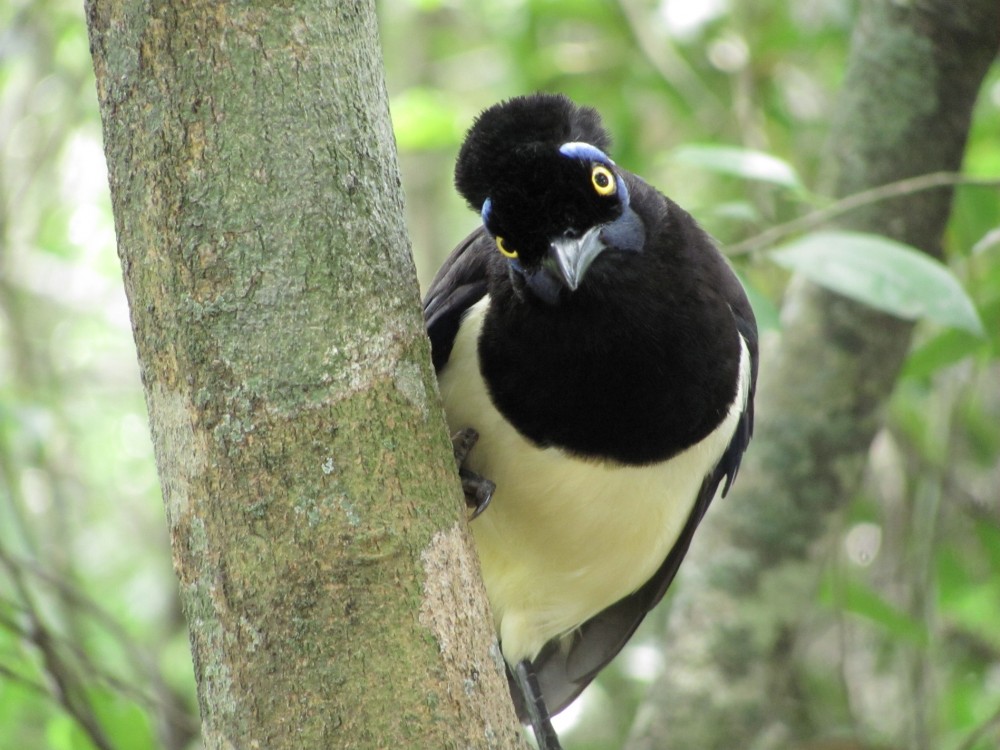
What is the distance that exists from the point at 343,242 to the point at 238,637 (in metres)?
0.59

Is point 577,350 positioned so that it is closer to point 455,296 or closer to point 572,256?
point 572,256

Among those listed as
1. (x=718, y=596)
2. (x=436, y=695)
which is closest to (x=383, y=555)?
(x=436, y=695)

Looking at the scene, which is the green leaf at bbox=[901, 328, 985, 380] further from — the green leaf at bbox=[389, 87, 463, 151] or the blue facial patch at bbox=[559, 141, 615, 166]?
the green leaf at bbox=[389, 87, 463, 151]

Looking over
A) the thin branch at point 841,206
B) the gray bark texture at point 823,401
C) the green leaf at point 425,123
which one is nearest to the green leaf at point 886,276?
the thin branch at point 841,206

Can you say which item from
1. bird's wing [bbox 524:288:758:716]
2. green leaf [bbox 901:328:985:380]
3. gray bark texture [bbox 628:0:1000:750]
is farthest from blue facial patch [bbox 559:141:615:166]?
gray bark texture [bbox 628:0:1000:750]

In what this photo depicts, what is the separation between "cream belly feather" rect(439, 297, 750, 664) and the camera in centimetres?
259

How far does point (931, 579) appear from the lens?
394 centimetres

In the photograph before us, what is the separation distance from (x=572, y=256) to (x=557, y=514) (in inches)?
27.9

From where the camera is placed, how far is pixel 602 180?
231 cm

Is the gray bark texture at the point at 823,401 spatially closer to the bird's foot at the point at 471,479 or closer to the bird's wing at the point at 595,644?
the bird's wing at the point at 595,644

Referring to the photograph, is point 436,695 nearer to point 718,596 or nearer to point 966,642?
point 718,596

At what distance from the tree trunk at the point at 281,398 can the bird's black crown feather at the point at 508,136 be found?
0.45 meters

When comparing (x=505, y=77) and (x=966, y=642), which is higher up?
(x=505, y=77)

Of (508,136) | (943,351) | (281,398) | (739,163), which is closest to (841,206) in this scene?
(739,163)
